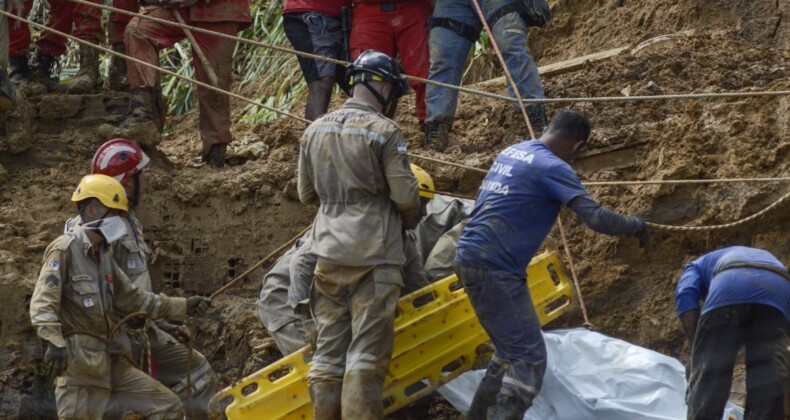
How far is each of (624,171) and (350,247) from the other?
296 centimetres

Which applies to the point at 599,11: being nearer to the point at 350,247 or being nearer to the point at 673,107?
the point at 673,107

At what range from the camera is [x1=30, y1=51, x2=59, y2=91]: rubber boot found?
10.9 metres

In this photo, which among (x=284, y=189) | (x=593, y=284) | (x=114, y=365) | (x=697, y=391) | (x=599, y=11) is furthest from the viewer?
(x=599, y=11)

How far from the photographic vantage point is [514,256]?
724 cm

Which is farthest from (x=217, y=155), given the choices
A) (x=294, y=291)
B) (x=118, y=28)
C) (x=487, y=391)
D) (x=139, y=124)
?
(x=487, y=391)

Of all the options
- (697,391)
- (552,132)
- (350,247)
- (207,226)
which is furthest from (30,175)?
(697,391)

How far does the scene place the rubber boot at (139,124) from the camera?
33.6ft

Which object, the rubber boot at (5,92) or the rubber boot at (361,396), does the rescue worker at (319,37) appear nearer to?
the rubber boot at (5,92)

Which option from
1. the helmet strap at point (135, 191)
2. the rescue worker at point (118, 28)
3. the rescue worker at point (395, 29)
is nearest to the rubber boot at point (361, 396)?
the helmet strap at point (135, 191)

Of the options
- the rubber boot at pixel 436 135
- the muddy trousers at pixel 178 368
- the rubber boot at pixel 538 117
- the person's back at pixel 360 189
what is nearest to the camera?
the person's back at pixel 360 189

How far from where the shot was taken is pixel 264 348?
8727mm

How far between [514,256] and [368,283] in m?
0.76

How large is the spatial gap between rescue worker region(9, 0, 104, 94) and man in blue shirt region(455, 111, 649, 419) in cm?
448

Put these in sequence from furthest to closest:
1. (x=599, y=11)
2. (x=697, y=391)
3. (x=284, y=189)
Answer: (x=599, y=11) < (x=284, y=189) < (x=697, y=391)
